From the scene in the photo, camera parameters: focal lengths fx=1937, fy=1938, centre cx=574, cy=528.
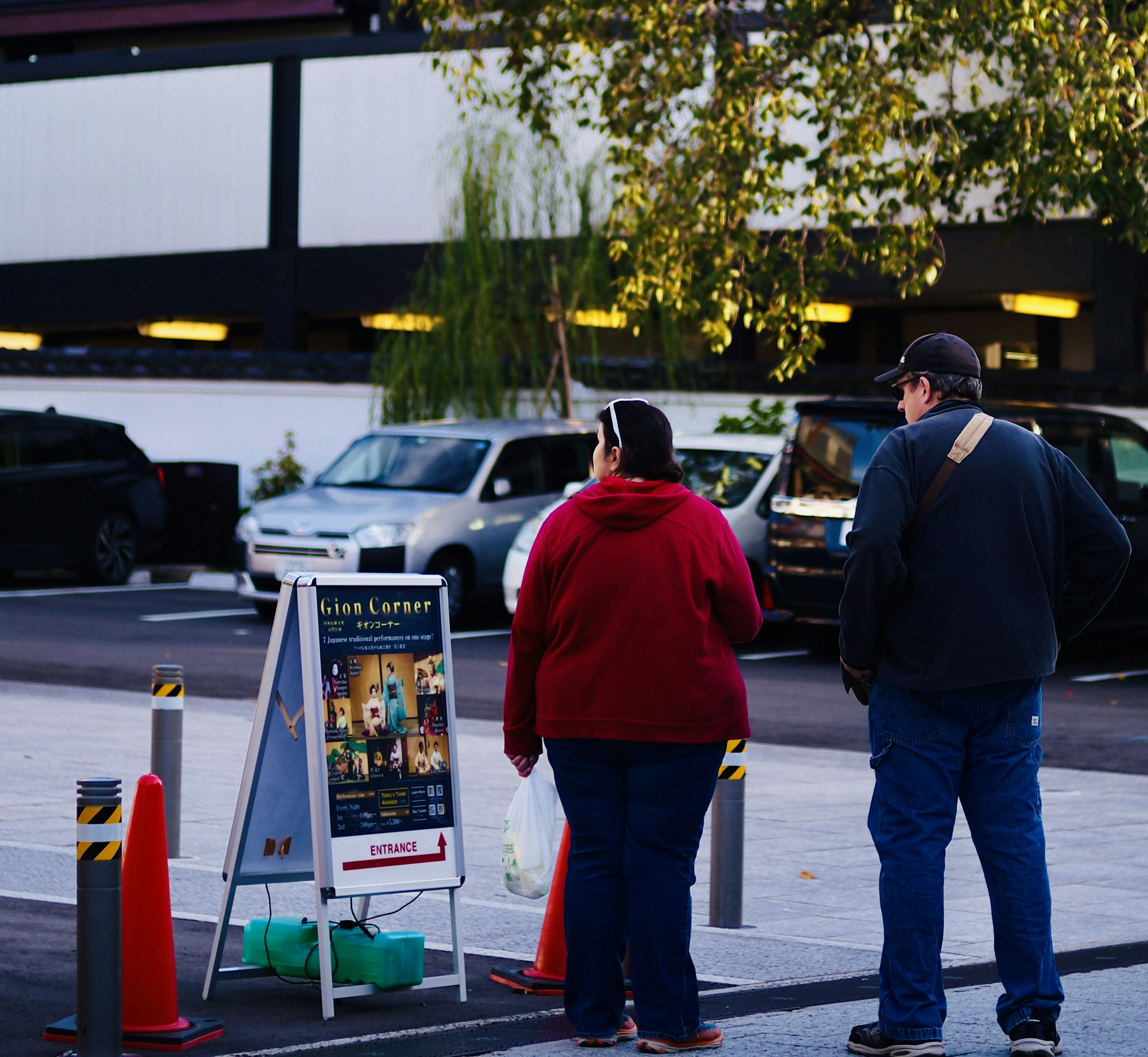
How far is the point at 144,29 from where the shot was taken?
32750 mm

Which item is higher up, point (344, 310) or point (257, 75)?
point (257, 75)

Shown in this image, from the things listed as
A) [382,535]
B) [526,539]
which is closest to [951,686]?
[526,539]

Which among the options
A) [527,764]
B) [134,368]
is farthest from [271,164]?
[527,764]

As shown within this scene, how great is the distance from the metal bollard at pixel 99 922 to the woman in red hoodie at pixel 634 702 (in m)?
1.07

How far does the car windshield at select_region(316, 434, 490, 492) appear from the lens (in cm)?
1766

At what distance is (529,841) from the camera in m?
5.50

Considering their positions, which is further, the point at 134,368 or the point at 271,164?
the point at 271,164

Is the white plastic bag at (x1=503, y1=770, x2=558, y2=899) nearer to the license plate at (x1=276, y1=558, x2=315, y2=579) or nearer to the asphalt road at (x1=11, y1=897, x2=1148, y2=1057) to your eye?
the asphalt road at (x1=11, y1=897, x2=1148, y2=1057)

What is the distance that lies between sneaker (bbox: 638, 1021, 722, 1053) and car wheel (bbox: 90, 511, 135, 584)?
16396mm

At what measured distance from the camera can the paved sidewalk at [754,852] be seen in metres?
6.58

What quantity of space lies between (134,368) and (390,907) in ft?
61.3

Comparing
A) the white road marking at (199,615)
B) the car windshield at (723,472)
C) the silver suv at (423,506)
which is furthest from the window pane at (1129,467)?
the white road marking at (199,615)

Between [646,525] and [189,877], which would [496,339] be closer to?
[189,877]

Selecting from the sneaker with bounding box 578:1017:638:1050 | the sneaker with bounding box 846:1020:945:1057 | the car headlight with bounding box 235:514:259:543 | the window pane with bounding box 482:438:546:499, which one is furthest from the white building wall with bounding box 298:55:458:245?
the sneaker with bounding box 846:1020:945:1057
